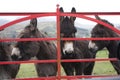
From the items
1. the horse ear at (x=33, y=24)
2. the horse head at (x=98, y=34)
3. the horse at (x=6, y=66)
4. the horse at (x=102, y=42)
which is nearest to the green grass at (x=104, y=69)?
the horse at (x=102, y=42)

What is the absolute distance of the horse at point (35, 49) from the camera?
7.25m

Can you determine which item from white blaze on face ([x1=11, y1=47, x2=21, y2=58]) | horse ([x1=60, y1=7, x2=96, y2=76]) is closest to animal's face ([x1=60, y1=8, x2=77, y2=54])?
horse ([x1=60, y1=7, x2=96, y2=76])

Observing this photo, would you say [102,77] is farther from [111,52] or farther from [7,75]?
[111,52]

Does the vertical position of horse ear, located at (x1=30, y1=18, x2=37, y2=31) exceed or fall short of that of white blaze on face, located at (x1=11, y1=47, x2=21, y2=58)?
it exceeds it

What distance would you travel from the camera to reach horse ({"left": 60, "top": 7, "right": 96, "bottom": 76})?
714cm

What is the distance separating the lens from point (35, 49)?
25.0 ft

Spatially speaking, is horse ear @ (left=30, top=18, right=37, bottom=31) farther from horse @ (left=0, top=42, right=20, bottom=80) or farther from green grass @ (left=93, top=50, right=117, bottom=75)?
green grass @ (left=93, top=50, right=117, bottom=75)

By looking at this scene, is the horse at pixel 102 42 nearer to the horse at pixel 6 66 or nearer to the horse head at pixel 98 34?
the horse head at pixel 98 34

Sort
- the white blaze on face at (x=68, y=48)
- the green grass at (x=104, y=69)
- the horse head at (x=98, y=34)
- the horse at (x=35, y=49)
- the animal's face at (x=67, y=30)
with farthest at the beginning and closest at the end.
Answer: the green grass at (x=104, y=69) → the horse head at (x=98, y=34) → the horse at (x=35, y=49) → the animal's face at (x=67, y=30) → the white blaze on face at (x=68, y=48)

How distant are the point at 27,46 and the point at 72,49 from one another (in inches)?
38.7

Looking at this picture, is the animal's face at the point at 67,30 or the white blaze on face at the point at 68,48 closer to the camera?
the white blaze on face at the point at 68,48

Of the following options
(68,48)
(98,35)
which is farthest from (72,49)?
(98,35)

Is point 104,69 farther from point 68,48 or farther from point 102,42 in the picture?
point 68,48

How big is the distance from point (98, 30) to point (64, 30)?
106cm
